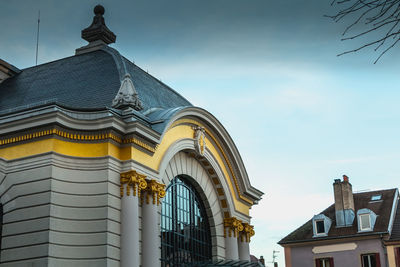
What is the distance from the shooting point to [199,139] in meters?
25.0

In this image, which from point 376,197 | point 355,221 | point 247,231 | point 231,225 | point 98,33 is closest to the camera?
point 231,225

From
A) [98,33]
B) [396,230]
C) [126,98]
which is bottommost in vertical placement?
[396,230]

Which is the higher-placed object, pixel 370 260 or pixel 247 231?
pixel 247 231

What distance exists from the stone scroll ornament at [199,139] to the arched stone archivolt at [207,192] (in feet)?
1.50

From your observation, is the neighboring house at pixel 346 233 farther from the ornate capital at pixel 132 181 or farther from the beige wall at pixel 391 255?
the ornate capital at pixel 132 181

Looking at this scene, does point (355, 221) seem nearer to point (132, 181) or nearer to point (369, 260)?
point (369, 260)

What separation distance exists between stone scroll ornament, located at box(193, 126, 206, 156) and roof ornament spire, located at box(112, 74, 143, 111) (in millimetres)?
3521

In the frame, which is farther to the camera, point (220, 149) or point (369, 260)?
point (369, 260)

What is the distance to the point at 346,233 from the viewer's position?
135 feet

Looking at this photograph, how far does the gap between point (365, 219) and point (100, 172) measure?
25686 mm

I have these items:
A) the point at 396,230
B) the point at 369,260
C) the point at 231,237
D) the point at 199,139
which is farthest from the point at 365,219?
the point at 199,139

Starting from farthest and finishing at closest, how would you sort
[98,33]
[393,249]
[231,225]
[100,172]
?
[393,249]
[98,33]
[231,225]
[100,172]

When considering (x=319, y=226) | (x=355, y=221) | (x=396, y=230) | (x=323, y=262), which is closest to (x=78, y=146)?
(x=323, y=262)

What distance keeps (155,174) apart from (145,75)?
7.06 m
